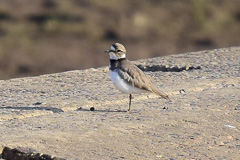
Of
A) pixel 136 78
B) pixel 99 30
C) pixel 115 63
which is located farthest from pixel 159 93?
→ pixel 99 30

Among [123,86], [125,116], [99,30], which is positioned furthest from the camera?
[99,30]

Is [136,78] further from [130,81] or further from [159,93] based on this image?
[159,93]

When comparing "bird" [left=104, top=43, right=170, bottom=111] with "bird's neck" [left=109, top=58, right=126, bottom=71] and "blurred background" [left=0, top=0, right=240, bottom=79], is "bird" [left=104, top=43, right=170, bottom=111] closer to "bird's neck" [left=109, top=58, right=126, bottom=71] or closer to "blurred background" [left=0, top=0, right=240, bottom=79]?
"bird's neck" [left=109, top=58, right=126, bottom=71]

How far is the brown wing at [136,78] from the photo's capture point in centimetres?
561

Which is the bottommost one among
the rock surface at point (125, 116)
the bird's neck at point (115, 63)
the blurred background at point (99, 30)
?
the rock surface at point (125, 116)

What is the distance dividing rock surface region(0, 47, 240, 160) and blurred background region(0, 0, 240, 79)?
392cm

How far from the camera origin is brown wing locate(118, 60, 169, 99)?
5.61 meters

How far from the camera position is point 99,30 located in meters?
11.4

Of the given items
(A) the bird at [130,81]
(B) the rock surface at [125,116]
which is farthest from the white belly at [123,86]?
(B) the rock surface at [125,116]

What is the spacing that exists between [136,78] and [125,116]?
372 millimetres

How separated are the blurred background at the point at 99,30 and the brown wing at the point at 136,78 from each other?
187 inches

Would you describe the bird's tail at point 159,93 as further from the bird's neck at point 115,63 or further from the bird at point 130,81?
the bird's neck at point 115,63

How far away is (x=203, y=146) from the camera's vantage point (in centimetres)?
480

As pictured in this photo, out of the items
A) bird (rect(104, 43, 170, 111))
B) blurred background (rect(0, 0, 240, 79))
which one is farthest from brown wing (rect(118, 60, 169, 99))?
blurred background (rect(0, 0, 240, 79))
